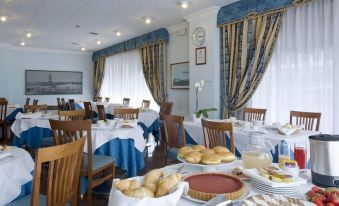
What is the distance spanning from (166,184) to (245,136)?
2004 mm

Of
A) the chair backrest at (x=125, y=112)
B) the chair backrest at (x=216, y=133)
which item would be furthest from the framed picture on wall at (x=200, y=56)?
the chair backrest at (x=216, y=133)

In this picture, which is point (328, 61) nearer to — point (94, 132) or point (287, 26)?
point (287, 26)

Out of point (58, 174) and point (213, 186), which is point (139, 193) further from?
point (58, 174)

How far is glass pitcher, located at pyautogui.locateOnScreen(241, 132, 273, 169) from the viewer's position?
3.98 feet

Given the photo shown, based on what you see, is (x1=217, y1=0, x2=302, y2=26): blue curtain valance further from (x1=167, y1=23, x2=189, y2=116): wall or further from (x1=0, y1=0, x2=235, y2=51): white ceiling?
(x1=167, y1=23, x2=189, y2=116): wall

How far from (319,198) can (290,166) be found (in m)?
0.25

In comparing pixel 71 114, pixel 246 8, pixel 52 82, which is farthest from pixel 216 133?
pixel 52 82

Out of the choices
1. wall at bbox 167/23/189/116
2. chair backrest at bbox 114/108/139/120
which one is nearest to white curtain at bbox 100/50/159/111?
wall at bbox 167/23/189/116

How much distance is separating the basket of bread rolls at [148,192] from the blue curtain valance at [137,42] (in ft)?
20.3

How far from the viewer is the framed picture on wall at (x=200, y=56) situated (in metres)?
5.35

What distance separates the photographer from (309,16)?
3922 millimetres

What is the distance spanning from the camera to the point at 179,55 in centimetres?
649

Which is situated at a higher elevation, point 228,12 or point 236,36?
point 228,12

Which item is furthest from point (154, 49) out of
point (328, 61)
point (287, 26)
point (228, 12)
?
point (328, 61)
